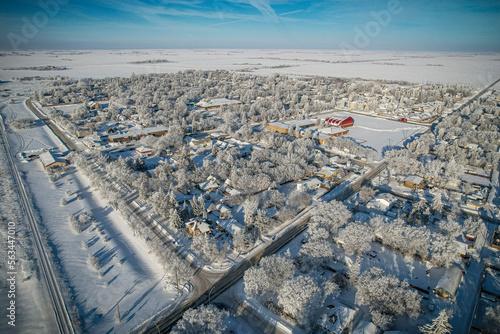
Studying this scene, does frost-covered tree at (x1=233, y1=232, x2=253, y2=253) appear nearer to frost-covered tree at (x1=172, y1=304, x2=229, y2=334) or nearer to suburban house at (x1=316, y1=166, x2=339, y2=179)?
frost-covered tree at (x1=172, y1=304, x2=229, y2=334)

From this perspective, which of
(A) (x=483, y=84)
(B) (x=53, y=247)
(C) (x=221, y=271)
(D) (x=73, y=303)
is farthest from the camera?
(A) (x=483, y=84)

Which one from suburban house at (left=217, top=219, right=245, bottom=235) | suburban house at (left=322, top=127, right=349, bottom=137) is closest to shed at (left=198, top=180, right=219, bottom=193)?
suburban house at (left=217, top=219, right=245, bottom=235)

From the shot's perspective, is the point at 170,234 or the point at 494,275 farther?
the point at 170,234

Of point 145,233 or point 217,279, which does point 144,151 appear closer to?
point 145,233

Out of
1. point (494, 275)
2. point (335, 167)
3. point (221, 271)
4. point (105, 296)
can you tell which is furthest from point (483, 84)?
point (105, 296)

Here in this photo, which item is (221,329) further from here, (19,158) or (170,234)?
(19,158)

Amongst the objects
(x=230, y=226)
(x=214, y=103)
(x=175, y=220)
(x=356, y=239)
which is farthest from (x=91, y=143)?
(x=356, y=239)

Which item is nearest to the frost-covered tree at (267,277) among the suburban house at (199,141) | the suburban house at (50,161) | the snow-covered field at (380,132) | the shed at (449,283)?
the shed at (449,283)
